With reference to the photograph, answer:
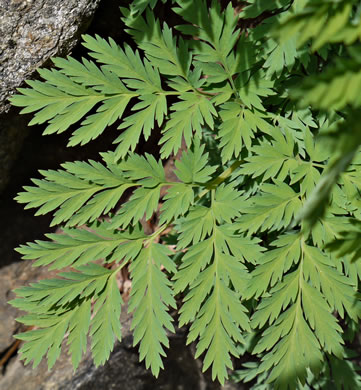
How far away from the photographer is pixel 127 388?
2639 millimetres

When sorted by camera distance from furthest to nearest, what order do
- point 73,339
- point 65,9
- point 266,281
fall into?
1. point 65,9
2. point 73,339
3. point 266,281

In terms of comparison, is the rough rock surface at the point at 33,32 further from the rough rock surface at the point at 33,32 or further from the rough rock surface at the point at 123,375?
the rough rock surface at the point at 123,375

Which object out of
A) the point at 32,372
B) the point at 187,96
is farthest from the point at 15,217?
the point at 187,96

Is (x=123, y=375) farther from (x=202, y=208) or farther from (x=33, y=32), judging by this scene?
(x=33, y=32)

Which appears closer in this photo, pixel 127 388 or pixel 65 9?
pixel 65 9

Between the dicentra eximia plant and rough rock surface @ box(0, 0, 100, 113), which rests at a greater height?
rough rock surface @ box(0, 0, 100, 113)

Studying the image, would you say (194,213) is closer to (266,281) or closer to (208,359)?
(266,281)

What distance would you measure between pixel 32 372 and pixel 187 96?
2050 mm

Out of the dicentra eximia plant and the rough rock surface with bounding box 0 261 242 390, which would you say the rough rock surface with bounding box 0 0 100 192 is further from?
the rough rock surface with bounding box 0 261 242 390

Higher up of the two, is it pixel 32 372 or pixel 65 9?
pixel 65 9

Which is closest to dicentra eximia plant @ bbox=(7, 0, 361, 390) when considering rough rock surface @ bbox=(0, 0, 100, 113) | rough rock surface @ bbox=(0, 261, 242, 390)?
rough rock surface @ bbox=(0, 0, 100, 113)

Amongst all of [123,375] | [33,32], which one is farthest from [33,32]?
[123,375]

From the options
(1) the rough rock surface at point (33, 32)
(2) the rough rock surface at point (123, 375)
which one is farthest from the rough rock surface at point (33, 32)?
(2) the rough rock surface at point (123, 375)

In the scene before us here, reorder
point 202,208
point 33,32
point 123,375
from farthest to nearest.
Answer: point 123,375, point 33,32, point 202,208
